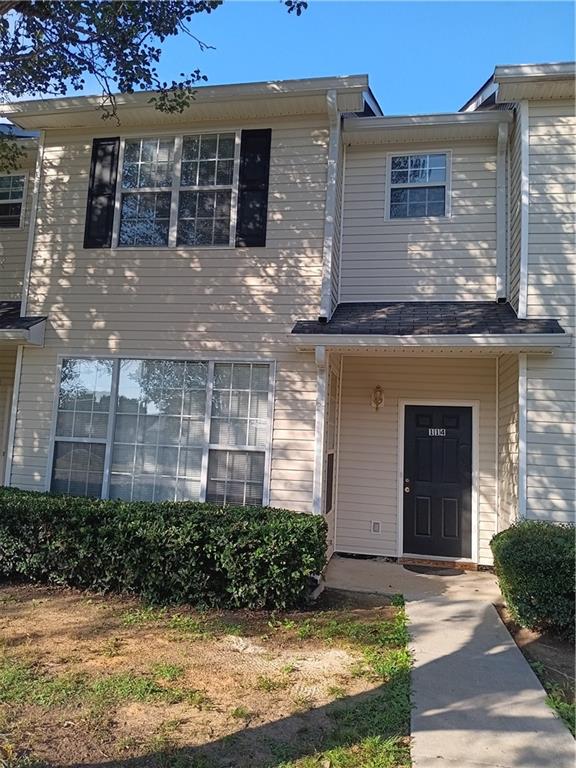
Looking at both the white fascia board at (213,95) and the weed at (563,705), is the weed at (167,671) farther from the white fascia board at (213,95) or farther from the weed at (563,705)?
the white fascia board at (213,95)

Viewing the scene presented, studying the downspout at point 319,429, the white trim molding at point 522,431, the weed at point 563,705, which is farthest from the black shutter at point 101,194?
the weed at point 563,705

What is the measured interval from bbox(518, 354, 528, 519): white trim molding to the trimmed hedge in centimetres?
213

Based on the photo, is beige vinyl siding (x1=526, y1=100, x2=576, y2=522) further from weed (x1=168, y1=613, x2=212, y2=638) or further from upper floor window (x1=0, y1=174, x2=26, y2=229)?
upper floor window (x1=0, y1=174, x2=26, y2=229)

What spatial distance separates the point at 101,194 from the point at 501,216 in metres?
5.22

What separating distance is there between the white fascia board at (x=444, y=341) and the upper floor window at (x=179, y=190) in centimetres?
184

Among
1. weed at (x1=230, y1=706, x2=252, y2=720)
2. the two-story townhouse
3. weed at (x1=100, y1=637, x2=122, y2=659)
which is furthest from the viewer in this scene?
the two-story townhouse

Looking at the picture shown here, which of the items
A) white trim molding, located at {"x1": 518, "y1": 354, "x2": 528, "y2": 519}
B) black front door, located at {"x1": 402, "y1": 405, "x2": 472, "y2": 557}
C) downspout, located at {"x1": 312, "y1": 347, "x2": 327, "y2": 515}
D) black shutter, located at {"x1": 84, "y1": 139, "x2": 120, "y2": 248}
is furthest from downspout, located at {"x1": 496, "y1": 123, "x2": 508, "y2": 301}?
black shutter, located at {"x1": 84, "y1": 139, "x2": 120, "y2": 248}

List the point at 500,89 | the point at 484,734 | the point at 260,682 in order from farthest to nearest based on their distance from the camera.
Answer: the point at 500,89 < the point at 260,682 < the point at 484,734

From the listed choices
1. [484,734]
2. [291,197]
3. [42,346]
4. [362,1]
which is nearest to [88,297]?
[42,346]

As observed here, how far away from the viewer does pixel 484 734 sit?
317cm

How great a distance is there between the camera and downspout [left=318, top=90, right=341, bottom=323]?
A: 6.54 meters

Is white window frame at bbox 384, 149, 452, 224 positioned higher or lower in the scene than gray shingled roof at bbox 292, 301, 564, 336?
higher

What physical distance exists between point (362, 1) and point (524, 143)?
7.79 ft

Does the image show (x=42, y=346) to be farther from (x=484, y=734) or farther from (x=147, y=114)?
(x=484, y=734)
